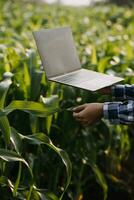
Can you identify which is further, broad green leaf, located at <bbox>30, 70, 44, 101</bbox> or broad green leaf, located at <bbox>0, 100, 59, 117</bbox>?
broad green leaf, located at <bbox>30, 70, 44, 101</bbox>

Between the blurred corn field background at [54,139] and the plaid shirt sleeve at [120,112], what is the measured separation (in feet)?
0.74

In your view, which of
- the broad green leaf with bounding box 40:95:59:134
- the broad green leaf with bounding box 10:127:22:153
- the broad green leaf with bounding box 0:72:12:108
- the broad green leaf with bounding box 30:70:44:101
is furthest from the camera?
the broad green leaf with bounding box 30:70:44:101

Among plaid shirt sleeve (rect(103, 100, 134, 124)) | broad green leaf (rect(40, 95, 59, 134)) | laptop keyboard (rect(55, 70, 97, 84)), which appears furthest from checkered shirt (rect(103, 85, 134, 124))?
broad green leaf (rect(40, 95, 59, 134))

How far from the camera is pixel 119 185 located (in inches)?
118

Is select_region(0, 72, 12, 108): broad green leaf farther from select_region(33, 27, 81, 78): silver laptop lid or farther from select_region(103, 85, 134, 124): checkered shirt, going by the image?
select_region(103, 85, 134, 124): checkered shirt

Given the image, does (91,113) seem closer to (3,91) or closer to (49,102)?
(49,102)

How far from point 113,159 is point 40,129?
2.73 feet

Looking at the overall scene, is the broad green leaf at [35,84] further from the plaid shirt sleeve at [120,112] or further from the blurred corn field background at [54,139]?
the plaid shirt sleeve at [120,112]

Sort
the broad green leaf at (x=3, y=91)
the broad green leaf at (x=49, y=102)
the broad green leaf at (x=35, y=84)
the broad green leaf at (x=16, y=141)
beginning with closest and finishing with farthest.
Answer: the broad green leaf at (x=16, y=141), the broad green leaf at (x=3, y=91), the broad green leaf at (x=49, y=102), the broad green leaf at (x=35, y=84)

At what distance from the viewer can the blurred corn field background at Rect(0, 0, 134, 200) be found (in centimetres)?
192

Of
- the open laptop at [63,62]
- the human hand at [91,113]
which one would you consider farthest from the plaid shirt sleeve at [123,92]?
the human hand at [91,113]

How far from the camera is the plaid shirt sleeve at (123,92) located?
6.60 ft

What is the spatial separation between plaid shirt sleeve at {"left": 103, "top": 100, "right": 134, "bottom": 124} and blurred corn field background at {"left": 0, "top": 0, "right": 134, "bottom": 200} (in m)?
0.22

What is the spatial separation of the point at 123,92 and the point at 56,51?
12.8 inches
